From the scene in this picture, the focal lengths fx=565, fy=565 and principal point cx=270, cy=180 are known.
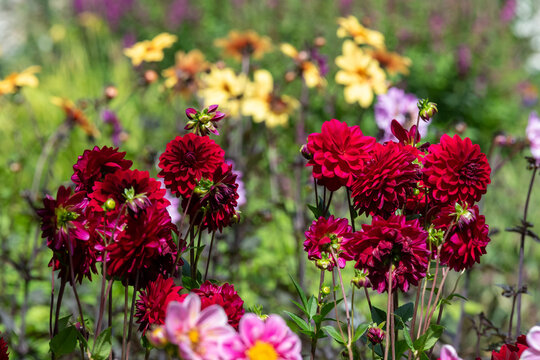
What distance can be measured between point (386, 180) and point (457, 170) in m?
0.10

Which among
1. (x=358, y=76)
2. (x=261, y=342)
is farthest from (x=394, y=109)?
(x=261, y=342)

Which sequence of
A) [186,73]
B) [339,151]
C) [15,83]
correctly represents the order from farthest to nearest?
1. [186,73]
2. [15,83]
3. [339,151]

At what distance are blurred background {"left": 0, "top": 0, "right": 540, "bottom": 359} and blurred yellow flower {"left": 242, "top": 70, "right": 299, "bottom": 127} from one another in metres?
0.09

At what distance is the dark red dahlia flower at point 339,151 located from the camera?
2.54 feet

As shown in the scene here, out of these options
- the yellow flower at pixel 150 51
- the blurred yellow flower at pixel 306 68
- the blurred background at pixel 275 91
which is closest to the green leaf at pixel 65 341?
the blurred background at pixel 275 91

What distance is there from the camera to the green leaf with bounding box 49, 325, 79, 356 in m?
0.76

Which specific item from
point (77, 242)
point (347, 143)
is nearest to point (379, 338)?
point (347, 143)

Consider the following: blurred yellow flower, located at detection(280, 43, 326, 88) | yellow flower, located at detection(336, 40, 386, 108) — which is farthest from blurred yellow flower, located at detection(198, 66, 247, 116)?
yellow flower, located at detection(336, 40, 386, 108)

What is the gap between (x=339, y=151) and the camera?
2.56ft

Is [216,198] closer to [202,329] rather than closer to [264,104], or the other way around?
[202,329]

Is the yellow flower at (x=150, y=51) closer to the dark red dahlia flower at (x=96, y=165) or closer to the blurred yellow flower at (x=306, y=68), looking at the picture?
the blurred yellow flower at (x=306, y=68)

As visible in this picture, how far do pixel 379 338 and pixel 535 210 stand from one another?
330 centimetres

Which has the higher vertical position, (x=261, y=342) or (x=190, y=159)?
(x=190, y=159)

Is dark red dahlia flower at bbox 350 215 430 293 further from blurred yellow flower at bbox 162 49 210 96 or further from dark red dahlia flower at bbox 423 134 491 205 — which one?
blurred yellow flower at bbox 162 49 210 96
